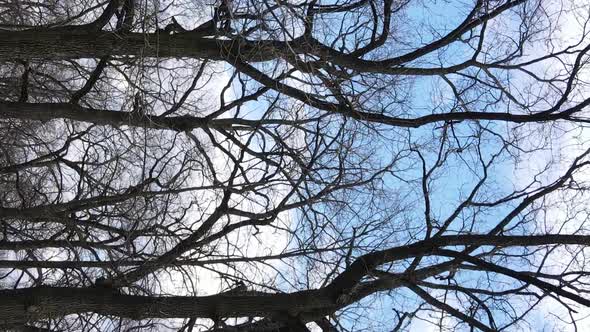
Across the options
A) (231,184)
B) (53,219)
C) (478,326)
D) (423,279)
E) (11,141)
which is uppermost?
(11,141)

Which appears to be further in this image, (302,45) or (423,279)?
(423,279)

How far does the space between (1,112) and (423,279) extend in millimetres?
4911

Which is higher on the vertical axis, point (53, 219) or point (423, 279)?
point (53, 219)

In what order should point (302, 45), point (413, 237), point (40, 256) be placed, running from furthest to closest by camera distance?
point (40, 256)
point (413, 237)
point (302, 45)

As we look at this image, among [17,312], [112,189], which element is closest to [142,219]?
[112,189]

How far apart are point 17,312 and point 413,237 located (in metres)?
4.26

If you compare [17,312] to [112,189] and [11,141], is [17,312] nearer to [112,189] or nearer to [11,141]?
[112,189]

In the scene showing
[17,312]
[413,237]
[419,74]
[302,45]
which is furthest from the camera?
[413,237]

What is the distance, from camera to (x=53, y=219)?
23.2ft

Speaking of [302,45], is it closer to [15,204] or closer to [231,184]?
[231,184]

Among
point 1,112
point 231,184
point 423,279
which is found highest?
point 1,112

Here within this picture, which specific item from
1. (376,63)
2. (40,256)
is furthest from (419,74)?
(40,256)

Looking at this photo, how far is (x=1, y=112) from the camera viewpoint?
639 centimetres

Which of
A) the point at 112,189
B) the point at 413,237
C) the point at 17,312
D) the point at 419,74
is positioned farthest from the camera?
the point at 112,189
